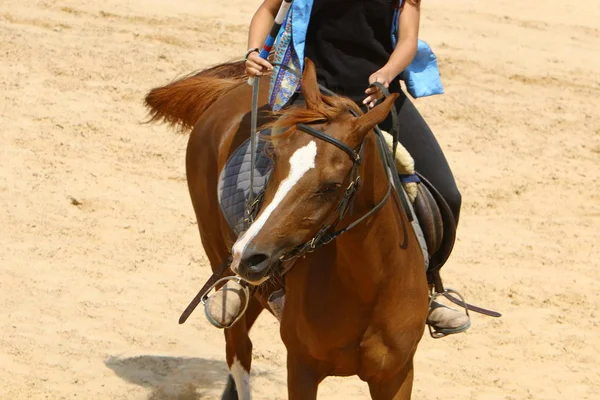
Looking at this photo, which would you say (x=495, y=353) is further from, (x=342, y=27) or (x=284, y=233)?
(x=284, y=233)

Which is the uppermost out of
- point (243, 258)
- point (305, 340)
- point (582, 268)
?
point (243, 258)

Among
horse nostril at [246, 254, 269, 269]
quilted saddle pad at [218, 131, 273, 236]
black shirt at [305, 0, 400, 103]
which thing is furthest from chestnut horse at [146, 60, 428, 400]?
black shirt at [305, 0, 400, 103]

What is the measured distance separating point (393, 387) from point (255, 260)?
1.17 m

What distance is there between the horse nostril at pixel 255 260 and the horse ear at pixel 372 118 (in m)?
0.50

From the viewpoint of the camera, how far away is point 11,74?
31.7ft

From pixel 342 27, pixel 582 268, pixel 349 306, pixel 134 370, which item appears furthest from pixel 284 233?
pixel 582 268

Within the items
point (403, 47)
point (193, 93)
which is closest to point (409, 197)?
point (403, 47)

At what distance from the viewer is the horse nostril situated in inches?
127

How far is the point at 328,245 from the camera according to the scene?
151 inches

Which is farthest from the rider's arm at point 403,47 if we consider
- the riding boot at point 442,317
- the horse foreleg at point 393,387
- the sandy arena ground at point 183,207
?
the sandy arena ground at point 183,207

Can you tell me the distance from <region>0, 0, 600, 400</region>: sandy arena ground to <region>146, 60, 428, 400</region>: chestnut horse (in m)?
1.11

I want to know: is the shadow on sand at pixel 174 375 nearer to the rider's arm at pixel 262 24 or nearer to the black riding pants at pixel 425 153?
the black riding pants at pixel 425 153

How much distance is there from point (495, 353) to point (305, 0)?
300cm

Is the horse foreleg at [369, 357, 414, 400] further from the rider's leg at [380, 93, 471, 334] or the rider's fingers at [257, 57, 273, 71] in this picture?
the rider's fingers at [257, 57, 273, 71]
